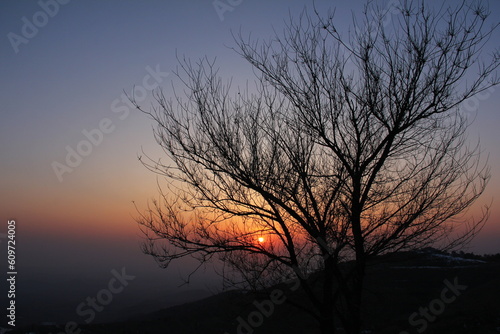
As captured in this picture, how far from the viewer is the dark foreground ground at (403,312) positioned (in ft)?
43.4

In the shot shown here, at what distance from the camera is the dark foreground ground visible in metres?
13.2

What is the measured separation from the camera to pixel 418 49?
20.0 feet

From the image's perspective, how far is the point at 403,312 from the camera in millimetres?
16984

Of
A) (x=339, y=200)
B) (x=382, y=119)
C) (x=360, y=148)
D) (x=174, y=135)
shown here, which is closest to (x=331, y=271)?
(x=339, y=200)

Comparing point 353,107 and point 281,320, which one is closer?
point 353,107

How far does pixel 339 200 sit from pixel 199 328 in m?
14.5

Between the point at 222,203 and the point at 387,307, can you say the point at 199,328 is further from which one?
the point at 222,203

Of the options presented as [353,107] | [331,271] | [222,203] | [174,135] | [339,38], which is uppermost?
[339,38]
